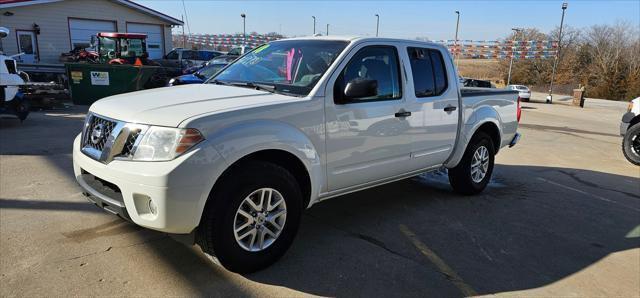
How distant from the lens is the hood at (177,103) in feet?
10.3

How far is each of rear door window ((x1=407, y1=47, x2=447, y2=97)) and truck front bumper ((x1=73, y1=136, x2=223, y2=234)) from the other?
2492 millimetres

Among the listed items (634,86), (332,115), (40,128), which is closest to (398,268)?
(332,115)

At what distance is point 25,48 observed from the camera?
893 inches

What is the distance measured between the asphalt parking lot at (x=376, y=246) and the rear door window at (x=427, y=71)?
1385 mm

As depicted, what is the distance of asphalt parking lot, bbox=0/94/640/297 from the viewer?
11.1 ft

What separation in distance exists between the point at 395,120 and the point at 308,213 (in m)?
1.41

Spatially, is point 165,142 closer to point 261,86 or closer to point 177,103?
Answer: point 177,103

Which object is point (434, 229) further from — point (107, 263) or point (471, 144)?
point (107, 263)

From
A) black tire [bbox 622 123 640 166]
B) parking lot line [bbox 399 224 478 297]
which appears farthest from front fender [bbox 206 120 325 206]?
black tire [bbox 622 123 640 166]

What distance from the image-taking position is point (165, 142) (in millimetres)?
3000

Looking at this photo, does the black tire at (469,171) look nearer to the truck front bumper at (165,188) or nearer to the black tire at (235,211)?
the black tire at (235,211)

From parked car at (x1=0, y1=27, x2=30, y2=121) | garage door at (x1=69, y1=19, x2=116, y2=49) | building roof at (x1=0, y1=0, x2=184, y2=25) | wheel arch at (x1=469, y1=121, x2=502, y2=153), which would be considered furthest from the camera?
garage door at (x1=69, y1=19, x2=116, y2=49)

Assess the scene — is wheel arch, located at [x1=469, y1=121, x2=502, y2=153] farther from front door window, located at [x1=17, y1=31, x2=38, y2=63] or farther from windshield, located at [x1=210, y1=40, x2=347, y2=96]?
front door window, located at [x1=17, y1=31, x2=38, y2=63]

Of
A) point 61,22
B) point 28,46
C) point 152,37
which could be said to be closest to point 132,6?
point 152,37
